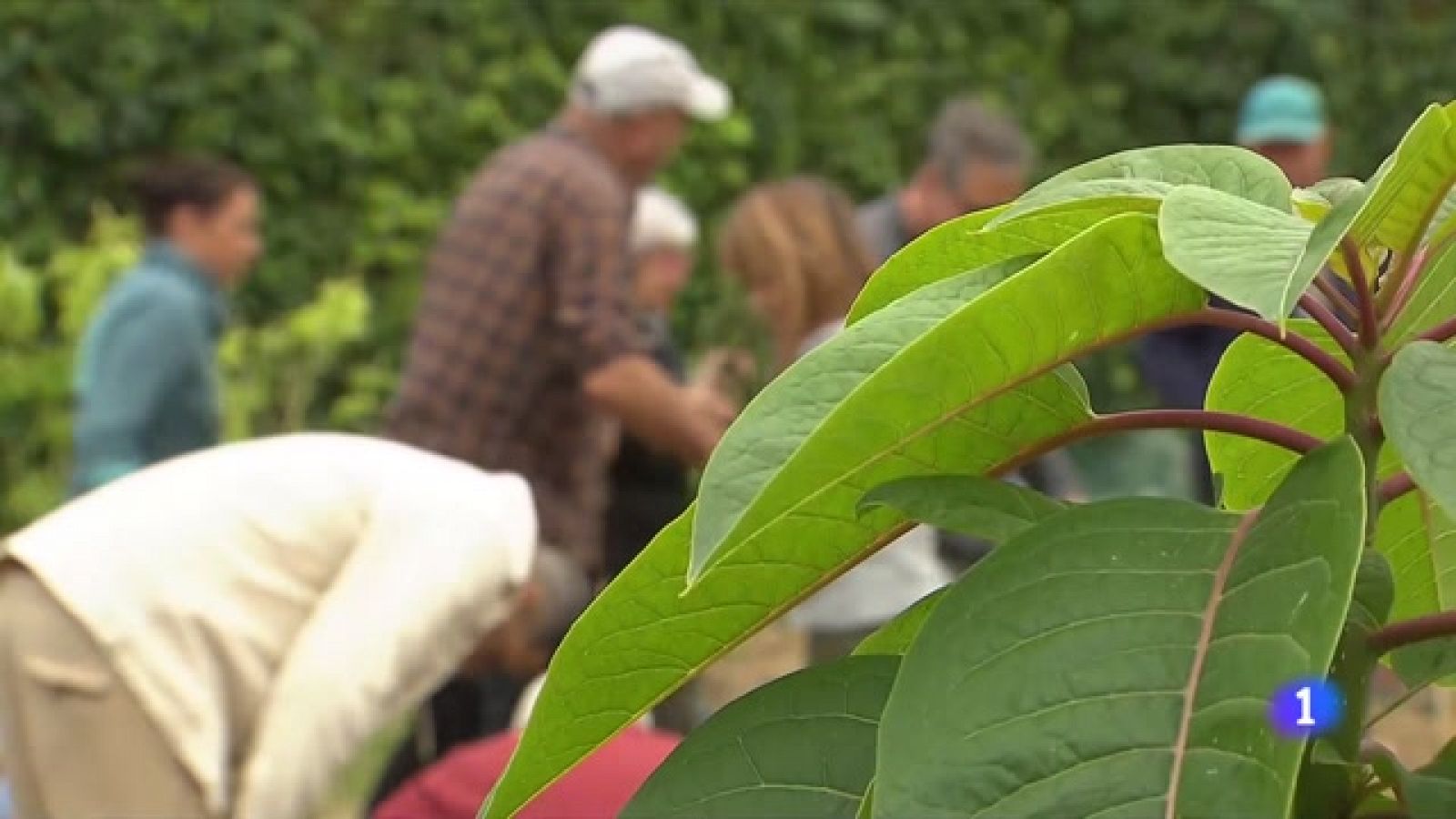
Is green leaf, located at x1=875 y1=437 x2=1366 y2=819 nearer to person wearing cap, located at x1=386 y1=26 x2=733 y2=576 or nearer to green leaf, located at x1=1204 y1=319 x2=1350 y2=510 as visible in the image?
green leaf, located at x1=1204 y1=319 x2=1350 y2=510

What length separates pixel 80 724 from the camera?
247 cm

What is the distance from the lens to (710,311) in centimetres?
736

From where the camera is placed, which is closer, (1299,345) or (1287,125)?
(1299,345)

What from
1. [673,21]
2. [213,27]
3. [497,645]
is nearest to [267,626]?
[497,645]

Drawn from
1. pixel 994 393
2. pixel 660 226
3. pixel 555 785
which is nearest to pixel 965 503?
pixel 994 393

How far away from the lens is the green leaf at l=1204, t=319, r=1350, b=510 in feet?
3.18

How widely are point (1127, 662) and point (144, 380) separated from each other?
3880 millimetres

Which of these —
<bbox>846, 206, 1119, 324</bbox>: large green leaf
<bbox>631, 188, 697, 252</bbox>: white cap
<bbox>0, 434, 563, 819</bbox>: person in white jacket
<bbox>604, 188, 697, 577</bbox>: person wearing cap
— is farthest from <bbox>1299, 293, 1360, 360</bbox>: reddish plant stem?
<bbox>631, 188, 697, 252</bbox>: white cap

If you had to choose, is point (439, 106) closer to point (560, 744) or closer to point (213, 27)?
point (213, 27)

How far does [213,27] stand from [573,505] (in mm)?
2953

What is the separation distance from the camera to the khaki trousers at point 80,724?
246 centimetres

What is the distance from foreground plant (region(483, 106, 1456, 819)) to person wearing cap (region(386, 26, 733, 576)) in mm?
3210

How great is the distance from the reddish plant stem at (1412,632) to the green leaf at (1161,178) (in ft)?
0.54

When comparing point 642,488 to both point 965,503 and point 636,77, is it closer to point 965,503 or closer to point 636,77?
point 636,77
